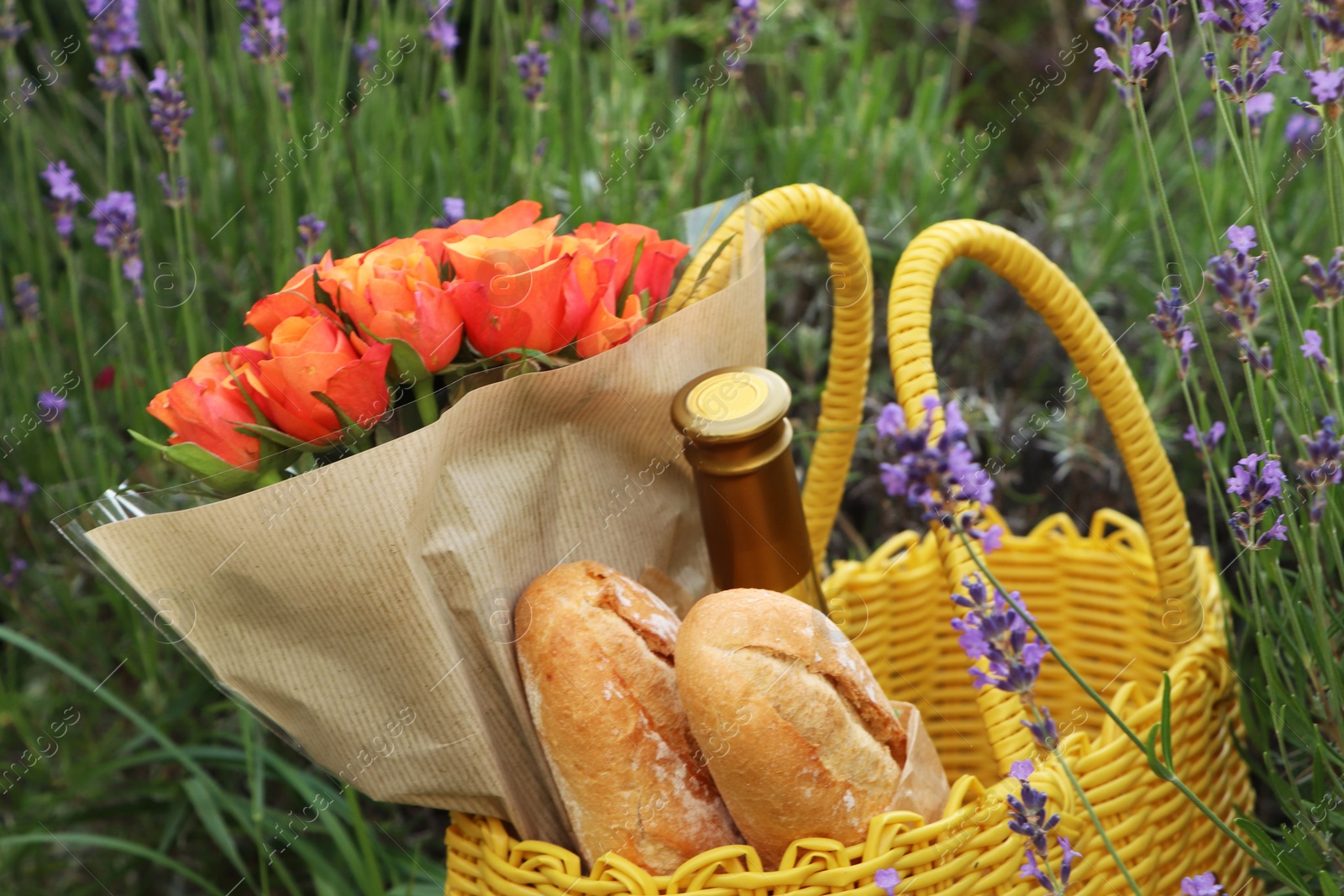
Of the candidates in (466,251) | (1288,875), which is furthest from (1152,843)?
(466,251)

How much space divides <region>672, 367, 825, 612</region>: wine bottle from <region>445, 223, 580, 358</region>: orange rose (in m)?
0.10

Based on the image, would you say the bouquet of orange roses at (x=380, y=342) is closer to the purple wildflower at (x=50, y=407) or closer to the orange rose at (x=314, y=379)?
the orange rose at (x=314, y=379)

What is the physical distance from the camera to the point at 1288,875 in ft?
2.14

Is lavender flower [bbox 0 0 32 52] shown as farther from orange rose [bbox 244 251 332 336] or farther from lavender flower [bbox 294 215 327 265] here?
orange rose [bbox 244 251 332 336]

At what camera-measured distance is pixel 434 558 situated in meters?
0.65

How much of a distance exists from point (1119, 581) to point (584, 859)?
25.3 inches

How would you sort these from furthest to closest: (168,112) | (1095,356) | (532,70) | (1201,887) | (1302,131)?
(1302,131)
(532,70)
(168,112)
(1095,356)
(1201,887)

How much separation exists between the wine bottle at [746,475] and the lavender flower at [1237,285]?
0.89 ft

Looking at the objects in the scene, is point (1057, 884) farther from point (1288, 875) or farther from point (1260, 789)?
point (1260, 789)

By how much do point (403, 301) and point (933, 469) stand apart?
0.37 meters

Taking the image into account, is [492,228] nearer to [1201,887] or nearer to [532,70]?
[532,70]

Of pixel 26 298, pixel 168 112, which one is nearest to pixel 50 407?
pixel 26 298

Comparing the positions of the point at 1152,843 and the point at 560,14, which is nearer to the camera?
the point at 1152,843

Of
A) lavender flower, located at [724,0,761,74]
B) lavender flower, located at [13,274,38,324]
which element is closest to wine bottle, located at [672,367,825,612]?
lavender flower, located at [724,0,761,74]
